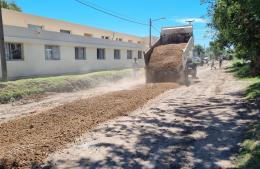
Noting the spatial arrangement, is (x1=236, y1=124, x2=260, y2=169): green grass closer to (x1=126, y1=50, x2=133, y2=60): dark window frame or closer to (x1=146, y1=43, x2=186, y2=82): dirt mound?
(x1=146, y1=43, x2=186, y2=82): dirt mound

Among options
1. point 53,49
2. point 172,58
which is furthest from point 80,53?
point 172,58

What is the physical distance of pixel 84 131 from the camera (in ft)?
26.1

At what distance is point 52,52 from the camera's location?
987 inches

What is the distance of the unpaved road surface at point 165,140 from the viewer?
5855mm

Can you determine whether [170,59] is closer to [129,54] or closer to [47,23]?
[47,23]

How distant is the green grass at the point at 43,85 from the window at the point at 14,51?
4.29 meters

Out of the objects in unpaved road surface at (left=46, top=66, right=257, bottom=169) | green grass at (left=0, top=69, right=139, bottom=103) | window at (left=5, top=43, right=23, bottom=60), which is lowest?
unpaved road surface at (left=46, top=66, right=257, bottom=169)

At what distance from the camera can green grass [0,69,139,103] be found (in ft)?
48.5

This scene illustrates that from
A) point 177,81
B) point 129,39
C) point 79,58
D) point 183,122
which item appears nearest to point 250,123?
point 183,122

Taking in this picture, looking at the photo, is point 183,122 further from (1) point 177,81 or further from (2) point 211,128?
(1) point 177,81

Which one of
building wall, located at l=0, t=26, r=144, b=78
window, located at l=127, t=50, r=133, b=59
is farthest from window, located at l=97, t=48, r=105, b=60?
window, located at l=127, t=50, r=133, b=59

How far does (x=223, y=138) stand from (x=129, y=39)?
47100 millimetres

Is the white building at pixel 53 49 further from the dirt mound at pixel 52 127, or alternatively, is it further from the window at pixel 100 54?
the dirt mound at pixel 52 127

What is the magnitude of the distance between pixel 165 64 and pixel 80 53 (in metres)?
14.0
